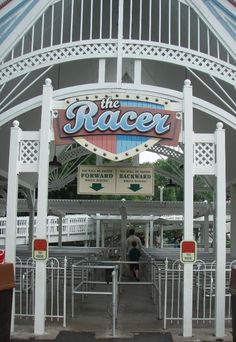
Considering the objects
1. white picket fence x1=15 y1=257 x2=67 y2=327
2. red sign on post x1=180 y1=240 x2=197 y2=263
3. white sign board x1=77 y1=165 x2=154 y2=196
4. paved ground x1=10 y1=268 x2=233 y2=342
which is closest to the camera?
paved ground x1=10 y1=268 x2=233 y2=342

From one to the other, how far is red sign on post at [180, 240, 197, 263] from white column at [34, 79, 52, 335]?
2397mm

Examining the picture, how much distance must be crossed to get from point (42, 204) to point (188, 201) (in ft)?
8.45

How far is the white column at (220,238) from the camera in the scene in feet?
30.1

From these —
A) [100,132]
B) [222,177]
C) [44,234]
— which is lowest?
[44,234]

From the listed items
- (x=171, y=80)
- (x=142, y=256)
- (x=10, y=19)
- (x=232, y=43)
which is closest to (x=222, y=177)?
(x=232, y=43)

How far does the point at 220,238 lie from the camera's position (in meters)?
9.38

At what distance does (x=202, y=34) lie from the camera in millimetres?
12359

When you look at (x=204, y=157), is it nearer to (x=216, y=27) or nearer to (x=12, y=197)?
(x=216, y=27)

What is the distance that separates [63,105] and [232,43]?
3.64 metres

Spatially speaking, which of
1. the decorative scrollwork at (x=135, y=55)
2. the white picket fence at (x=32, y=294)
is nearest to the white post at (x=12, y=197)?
the white picket fence at (x=32, y=294)

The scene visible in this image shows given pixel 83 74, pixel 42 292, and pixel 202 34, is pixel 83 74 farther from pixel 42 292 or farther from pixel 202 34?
pixel 42 292

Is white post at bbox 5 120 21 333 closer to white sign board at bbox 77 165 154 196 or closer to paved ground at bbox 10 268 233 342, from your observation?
white sign board at bbox 77 165 154 196

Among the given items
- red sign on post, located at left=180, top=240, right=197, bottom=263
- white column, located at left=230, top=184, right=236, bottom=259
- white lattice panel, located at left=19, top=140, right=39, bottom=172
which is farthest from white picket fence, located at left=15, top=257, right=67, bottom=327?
white column, located at left=230, top=184, right=236, bottom=259

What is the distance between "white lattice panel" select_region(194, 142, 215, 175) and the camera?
9.63 meters
